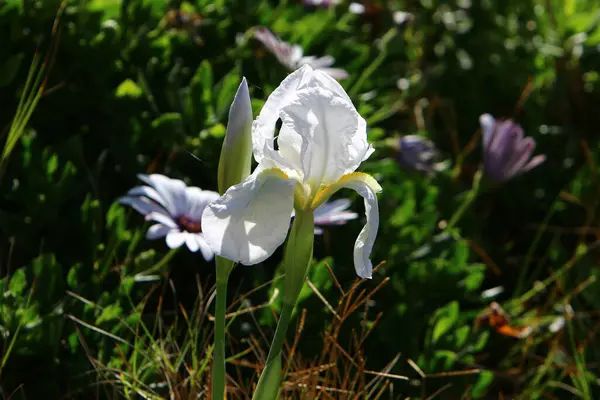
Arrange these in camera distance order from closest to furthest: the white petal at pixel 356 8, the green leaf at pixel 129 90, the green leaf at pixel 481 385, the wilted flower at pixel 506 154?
the green leaf at pixel 481 385 → the green leaf at pixel 129 90 → the wilted flower at pixel 506 154 → the white petal at pixel 356 8

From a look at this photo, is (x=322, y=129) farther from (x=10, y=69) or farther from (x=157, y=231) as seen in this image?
(x=10, y=69)

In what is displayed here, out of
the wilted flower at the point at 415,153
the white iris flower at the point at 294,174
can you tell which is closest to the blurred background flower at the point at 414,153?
the wilted flower at the point at 415,153

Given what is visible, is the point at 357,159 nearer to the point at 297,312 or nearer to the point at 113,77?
the point at 297,312

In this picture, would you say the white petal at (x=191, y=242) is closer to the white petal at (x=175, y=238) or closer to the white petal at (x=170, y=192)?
the white petal at (x=175, y=238)

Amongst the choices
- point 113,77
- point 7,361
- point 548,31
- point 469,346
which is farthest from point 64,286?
point 548,31

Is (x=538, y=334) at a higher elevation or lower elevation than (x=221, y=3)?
lower

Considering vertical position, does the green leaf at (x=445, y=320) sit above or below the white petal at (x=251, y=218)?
below

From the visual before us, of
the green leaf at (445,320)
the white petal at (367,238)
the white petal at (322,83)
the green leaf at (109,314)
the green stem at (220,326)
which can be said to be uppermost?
the white petal at (322,83)
